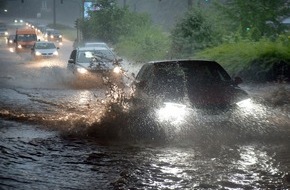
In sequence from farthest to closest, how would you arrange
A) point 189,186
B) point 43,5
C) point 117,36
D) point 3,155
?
point 43,5 < point 117,36 < point 3,155 < point 189,186

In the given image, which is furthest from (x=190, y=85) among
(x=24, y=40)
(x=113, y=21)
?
(x=113, y=21)

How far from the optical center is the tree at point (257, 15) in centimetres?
2373

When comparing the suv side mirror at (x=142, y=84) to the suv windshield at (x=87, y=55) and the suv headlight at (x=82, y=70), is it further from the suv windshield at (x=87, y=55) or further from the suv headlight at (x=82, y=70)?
the suv windshield at (x=87, y=55)

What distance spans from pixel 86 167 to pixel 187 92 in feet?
9.03

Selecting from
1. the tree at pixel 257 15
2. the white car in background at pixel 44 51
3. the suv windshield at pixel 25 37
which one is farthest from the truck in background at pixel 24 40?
the tree at pixel 257 15

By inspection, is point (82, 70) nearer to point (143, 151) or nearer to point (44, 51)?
point (143, 151)

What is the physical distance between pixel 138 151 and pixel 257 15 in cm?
1745

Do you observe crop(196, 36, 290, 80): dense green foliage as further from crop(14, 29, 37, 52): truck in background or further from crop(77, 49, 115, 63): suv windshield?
crop(14, 29, 37, 52): truck in background

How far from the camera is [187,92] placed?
908 cm

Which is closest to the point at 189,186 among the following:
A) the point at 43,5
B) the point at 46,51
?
the point at 46,51

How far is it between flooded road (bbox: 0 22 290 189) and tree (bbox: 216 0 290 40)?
39.7 feet

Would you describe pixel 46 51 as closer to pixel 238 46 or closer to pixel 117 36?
pixel 117 36

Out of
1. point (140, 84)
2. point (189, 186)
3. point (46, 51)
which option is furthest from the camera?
point (46, 51)

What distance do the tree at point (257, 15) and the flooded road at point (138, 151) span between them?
39.7ft
